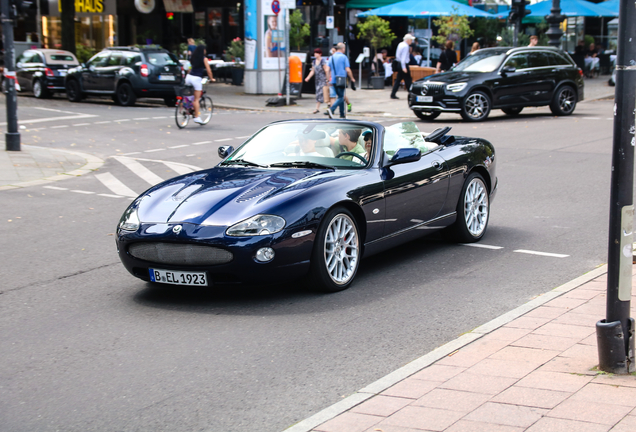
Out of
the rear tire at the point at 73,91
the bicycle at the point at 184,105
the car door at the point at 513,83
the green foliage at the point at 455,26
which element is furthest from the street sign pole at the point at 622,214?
the green foliage at the point at 455,26

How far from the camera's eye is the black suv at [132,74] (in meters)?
24.5

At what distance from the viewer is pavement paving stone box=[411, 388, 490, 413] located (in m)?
3.99

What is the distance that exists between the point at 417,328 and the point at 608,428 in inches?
76.0

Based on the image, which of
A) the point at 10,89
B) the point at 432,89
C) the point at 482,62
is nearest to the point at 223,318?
the point at 10,89

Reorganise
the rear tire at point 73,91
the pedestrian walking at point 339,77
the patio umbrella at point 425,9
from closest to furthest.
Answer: the pedestrian walking at point 339,77
the rear tire at point 73,91
the patio umbrella at point 425,9

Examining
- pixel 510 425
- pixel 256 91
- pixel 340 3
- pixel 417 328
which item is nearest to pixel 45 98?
pixel 256 91

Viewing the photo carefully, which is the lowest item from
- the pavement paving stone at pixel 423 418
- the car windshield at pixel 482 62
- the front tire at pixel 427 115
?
the pavement paving stone at pixel 423 418

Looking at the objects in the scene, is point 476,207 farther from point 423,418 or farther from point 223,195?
point 423,418

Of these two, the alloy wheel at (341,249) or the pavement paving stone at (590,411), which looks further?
the alloy wheel at (341,249)

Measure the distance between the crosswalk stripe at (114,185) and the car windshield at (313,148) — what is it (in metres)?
4.15

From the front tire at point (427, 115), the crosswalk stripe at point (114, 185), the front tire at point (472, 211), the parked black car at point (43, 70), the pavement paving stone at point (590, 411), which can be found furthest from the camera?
the parked black car at point (43, 70)

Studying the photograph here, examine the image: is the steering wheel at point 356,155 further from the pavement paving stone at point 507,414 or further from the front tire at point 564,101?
the front tire at point 564,101

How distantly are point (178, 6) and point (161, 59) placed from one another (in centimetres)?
1949

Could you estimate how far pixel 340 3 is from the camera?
41.4 meters
